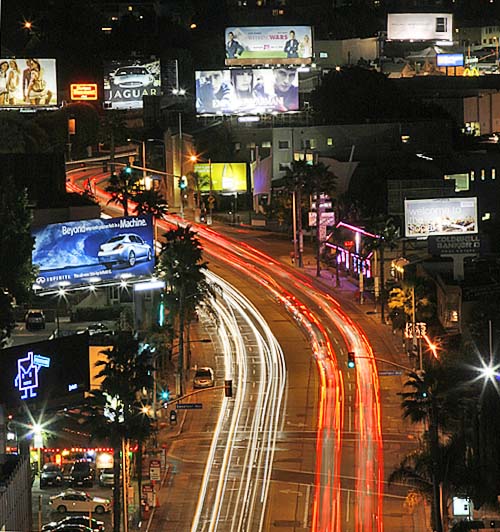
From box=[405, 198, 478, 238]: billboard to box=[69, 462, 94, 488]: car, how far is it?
5353 centimetres

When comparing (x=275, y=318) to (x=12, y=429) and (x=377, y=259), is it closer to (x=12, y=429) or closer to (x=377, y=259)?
(x=377, y=259)

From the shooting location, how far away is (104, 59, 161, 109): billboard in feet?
489

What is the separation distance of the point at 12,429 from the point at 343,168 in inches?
2732

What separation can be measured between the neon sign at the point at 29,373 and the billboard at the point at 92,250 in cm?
2548

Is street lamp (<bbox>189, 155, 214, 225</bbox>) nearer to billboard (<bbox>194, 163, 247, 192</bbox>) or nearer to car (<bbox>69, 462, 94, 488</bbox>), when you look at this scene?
billboard (<bbox>194, 163, 247, 192</bbox>)

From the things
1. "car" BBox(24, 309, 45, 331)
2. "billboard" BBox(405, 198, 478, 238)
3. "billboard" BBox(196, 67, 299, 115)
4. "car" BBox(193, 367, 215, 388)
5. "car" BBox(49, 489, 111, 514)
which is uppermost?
"billboard" BBox(196, 67, 299, 115)

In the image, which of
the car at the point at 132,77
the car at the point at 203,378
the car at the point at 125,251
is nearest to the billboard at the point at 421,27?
the car at the point at 132,77

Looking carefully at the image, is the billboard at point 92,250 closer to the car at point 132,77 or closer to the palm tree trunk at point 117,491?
the palm tree trunk at point 117,491

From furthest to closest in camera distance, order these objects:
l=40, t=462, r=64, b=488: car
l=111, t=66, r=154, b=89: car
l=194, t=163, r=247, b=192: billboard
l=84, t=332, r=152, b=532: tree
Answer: l=111, t=66, r=154, b=89: car
l=194, t=163, r=247, b=192: billboard
l=40, t=462, r=64, b=488: car
l=84, t=332, r=152, b=532: tree

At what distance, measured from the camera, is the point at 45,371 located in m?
61.5

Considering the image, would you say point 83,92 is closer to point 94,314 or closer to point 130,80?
point 130,80

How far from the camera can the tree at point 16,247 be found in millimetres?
77625

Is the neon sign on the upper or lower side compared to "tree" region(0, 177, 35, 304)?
lower

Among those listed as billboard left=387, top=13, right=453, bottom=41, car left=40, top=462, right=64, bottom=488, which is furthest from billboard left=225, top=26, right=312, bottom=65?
car left=40, top=462, right=64, bottom=488
